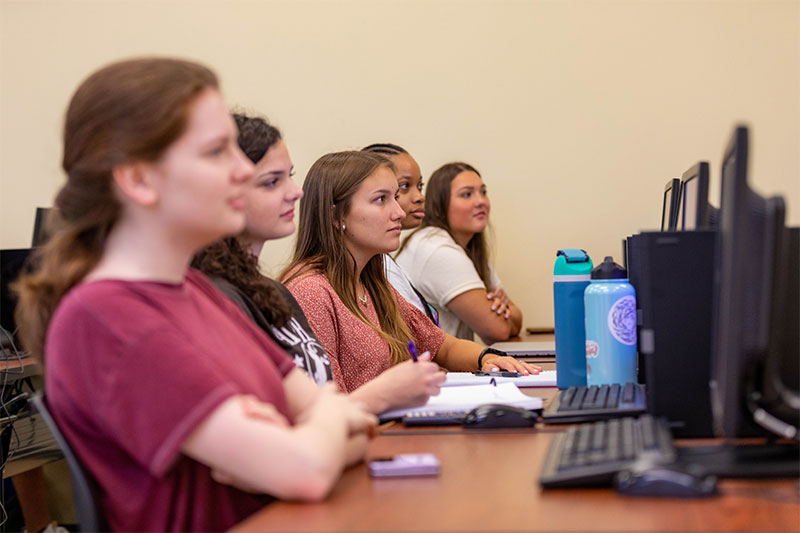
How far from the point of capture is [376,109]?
3824 millimetres

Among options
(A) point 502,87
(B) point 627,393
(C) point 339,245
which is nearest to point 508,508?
(B) point 627,393

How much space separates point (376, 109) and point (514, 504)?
121 inches

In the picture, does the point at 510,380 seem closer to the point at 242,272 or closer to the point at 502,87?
the point at 242,272

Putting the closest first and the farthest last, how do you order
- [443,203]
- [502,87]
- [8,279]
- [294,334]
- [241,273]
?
[241,273] → [294,334] → [8,279] → [443,203] → [502,87]

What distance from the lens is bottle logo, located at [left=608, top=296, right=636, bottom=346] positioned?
155 cm

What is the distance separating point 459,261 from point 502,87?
985 mm

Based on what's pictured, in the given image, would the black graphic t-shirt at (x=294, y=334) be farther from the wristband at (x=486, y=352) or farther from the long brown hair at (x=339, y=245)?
the wristband at (x=486, y=352)

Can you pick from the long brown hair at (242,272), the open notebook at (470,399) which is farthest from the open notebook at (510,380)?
the long brown hair at (242,272)

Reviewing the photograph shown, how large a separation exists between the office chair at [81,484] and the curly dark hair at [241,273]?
51 cm

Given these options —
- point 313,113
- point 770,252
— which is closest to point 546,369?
point 770,252

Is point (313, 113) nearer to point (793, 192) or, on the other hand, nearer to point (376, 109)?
point (376, 109)

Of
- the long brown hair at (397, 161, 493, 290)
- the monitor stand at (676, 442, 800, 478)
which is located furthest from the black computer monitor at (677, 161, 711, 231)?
the long brown hair at (397, 161, 493, 290)

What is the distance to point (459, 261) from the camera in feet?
10.4

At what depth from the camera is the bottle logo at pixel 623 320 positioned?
60.9 inches
